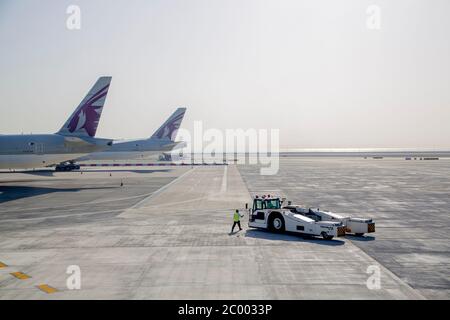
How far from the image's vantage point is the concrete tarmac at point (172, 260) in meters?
13.5

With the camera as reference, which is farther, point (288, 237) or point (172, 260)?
point (288, 237)

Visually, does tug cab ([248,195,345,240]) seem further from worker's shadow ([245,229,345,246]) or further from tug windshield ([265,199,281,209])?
worker's shadow ([245,229,345,246])

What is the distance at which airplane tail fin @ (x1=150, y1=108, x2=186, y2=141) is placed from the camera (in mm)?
93438

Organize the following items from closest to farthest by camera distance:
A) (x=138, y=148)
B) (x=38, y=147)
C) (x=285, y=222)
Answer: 1. (x=285, y=222)
2. (x=38, y=147)
3. (x=138, y=148)

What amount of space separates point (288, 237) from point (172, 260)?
7.46 meters

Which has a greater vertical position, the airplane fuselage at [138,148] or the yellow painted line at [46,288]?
the airplane fuselage at [138,148]

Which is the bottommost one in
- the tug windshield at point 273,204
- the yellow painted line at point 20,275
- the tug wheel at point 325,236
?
the yellow painted line at point 20,275

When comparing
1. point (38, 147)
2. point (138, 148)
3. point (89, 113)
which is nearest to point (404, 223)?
point (89, 113)

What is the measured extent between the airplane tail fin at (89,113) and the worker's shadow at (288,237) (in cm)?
3572

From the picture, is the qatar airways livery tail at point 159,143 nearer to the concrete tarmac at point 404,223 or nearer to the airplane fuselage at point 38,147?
the airplane fuselage at point 38,147

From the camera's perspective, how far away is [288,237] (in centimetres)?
2202
